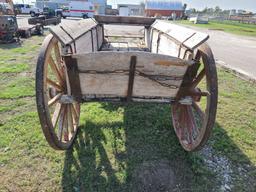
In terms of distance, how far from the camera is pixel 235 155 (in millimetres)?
2676

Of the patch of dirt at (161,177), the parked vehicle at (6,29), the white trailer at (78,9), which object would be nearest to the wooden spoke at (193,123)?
the patch of dirt at (161,177)

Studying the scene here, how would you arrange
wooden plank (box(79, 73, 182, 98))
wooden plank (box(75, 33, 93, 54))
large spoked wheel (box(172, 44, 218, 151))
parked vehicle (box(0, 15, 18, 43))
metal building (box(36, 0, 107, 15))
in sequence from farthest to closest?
metal building (box(36, 0, 107, 15)) < parked vehicle (box(0, 15, 18, 43)) < wooden plank (box(75, 33, 93, 54)) < wooden plank (box(79, 73, 182, 98)) < large spoked wheel (box(172, 44, 218, 151))

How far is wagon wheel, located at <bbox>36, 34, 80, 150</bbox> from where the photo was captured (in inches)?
67.7

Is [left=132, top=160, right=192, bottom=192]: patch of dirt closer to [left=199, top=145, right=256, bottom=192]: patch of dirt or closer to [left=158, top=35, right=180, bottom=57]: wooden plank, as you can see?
[left=199, top=145, right=256, bottom=192]: patch of dirt

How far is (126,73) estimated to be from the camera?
193 centimetres

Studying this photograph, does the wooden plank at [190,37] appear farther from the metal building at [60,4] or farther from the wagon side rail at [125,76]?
the metal building at [60,4]

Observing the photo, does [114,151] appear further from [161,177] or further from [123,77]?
[123,77]

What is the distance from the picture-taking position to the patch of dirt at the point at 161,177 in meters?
2.14

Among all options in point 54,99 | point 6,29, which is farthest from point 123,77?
point 6,29

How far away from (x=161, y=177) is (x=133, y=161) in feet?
1.25

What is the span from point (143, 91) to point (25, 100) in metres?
2.64

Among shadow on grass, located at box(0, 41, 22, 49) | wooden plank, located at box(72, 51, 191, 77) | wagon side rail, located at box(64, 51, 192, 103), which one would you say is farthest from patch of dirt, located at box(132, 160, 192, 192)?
shadow on grass, located at box(0, 41, 22, 49)

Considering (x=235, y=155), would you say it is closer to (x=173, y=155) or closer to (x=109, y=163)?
(x=173, y=155)

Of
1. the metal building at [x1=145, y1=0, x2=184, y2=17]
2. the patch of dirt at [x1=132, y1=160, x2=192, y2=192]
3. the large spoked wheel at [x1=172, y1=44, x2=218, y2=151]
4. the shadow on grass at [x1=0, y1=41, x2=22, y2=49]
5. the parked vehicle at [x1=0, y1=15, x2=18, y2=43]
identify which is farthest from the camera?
the metal building at [x1=145, y1=0, x2=184, y2=17]
